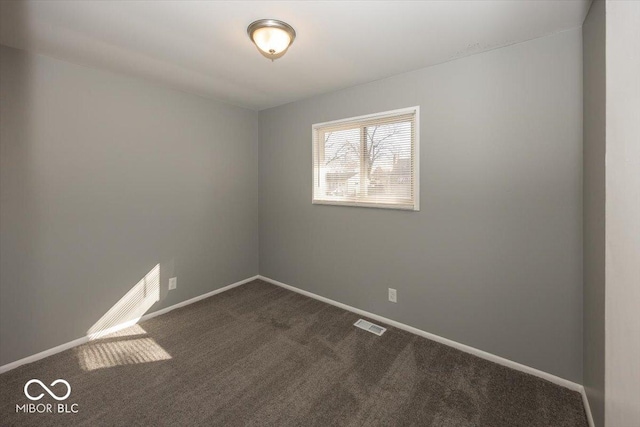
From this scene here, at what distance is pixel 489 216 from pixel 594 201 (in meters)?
0.66

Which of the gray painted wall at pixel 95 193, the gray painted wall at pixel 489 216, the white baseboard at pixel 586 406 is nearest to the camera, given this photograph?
the white baseboard at pixel 586 406

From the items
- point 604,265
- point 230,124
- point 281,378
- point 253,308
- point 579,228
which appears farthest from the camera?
point 230,124

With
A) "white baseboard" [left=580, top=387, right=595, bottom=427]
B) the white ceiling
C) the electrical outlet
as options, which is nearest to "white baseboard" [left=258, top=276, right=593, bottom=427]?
"white baseboard" [left=580, top=387, right=595, bottom=427]

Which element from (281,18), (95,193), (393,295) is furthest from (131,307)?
(281,18)

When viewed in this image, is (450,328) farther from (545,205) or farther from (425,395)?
(545,205)

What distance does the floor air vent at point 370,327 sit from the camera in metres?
2.61

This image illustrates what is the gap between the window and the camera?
8.41 ft

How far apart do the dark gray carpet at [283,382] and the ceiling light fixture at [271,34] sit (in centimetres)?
230

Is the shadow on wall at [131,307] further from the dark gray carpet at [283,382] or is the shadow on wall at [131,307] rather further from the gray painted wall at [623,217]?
the gray painted wall at [623,217]

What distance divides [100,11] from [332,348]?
9.41ft

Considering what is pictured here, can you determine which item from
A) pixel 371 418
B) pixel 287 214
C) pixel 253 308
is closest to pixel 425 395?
pixel 371 418

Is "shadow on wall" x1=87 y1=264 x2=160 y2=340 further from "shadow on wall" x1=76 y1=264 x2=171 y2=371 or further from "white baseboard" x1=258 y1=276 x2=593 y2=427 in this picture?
"white baseboard" x1=258 y1=276 x2=593 y2=427

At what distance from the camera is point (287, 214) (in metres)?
3.59

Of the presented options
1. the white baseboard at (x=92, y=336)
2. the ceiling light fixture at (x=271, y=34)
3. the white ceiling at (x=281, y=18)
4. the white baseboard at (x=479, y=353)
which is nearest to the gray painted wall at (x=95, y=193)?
the white baseboard at (x=92, y=336)
